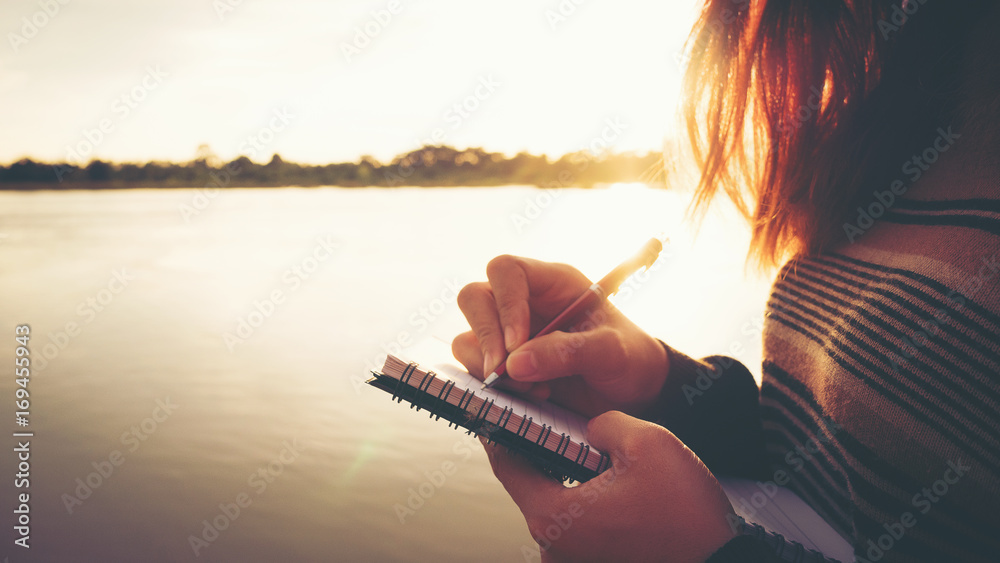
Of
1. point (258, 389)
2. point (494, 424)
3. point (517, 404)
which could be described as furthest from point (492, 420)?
point (258, 389)

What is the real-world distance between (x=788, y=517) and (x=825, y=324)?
0.90ft

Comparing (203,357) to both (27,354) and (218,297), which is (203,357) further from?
(218,297)

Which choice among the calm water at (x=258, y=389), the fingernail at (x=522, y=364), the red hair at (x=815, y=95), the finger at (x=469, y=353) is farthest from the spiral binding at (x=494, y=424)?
the calm water at (x=258, y=389)

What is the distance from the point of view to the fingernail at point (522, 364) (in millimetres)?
774

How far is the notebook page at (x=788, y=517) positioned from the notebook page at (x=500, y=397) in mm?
223

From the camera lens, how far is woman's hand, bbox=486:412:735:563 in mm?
595

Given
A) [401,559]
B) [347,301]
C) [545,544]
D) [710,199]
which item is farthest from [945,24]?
[347,301]

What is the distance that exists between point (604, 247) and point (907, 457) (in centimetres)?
372

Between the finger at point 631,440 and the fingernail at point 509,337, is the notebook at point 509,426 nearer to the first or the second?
the finger at point 631,440

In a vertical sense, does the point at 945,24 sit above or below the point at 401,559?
above

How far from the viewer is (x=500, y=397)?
719 millimetres

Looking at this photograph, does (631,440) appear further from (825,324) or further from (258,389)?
(258,389)

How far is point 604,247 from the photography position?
14.0 ft

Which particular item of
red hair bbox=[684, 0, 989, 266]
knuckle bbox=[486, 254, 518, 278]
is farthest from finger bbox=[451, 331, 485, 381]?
red hair bbox=[684, 0, 989, 266]
